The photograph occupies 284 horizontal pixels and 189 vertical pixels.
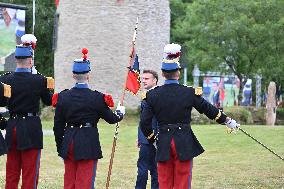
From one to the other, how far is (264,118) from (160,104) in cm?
3206

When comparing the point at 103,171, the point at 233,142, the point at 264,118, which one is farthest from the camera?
the point at 264,118

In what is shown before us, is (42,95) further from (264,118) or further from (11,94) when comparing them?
(264,118)

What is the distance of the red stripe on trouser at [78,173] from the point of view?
9.29 metres

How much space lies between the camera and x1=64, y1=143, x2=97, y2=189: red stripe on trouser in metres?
9.29

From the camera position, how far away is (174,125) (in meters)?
9.36

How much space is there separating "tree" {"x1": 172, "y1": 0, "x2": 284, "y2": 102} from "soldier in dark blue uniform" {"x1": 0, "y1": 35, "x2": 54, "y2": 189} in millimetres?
34002

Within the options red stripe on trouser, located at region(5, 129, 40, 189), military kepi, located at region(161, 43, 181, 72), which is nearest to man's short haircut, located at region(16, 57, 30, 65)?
red stripe on trouser, located at region(5, 129, 40, 189)

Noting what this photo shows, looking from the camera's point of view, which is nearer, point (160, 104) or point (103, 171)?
point (160, 104)

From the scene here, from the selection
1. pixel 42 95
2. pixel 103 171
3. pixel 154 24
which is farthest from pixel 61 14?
pixel 42 95

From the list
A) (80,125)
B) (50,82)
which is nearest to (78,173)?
(80,125)

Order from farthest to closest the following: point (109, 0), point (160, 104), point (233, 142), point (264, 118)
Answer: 1. point (264, 118)
2. point (109, 0)
3. point (233, 142)
4. point (160, 104)

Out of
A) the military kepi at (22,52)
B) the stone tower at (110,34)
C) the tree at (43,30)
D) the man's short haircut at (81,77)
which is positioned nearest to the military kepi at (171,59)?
the man's short haircut at (81,77)

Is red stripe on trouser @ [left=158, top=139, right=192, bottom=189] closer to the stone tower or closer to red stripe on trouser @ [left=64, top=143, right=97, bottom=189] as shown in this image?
red stripe on trouser @ [left=64, top=143, right=97, bottom=189]

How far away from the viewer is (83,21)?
35938 millimetres
